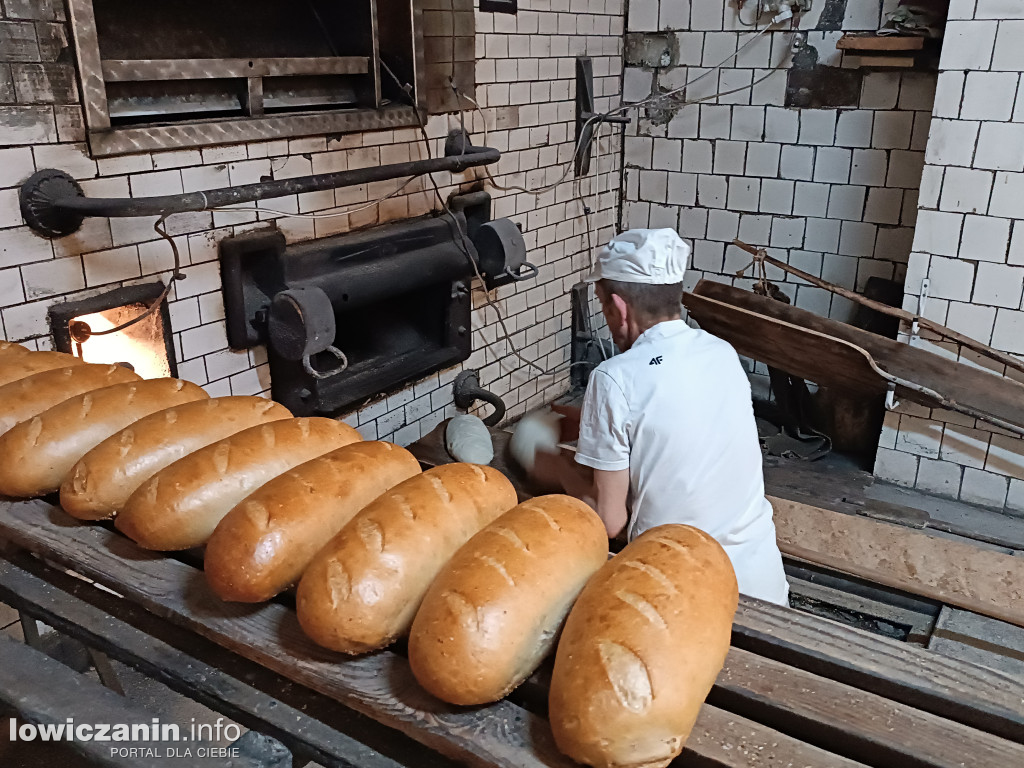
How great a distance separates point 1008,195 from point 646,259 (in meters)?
2.58

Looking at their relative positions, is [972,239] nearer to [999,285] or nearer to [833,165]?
[999,285]

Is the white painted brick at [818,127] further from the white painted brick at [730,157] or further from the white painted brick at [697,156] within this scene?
the white painted brick at [697,156]

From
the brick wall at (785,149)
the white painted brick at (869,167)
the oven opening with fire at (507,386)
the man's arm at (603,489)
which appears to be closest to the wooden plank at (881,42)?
the oven opening with fire at (507,386)

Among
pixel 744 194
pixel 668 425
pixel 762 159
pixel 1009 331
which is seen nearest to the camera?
pixel 668 425

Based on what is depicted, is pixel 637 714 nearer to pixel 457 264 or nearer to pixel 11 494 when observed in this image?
pixel 11 494

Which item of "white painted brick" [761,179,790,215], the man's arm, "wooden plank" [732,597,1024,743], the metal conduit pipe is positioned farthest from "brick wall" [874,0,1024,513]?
"wooden plank" [732,597,1024,743]

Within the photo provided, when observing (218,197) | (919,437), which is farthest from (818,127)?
(218,197)

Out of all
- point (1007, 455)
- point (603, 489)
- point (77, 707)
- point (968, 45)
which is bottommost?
point (1007, 455)

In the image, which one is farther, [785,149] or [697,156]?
[697,156]

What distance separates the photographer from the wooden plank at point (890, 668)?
100 centimetres

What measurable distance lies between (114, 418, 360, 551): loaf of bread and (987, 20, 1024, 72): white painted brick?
12.2 ft

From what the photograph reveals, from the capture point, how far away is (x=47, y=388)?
1.56 meters

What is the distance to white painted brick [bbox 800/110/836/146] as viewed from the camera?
4.62 metres

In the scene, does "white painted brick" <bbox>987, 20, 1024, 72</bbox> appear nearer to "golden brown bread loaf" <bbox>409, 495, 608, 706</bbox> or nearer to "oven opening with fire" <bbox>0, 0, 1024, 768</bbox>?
"oven opening with fire" <bbox>0, 0, 1024, 768</bbox>
